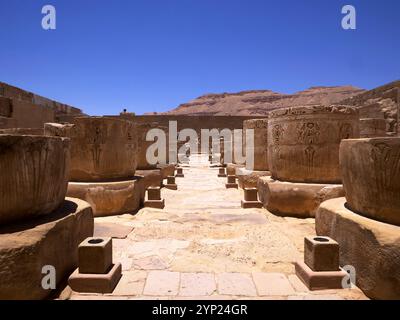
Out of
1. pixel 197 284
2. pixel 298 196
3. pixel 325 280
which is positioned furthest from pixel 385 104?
pixel 197 284

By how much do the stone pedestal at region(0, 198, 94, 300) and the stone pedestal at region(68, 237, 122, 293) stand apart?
16 centimetres

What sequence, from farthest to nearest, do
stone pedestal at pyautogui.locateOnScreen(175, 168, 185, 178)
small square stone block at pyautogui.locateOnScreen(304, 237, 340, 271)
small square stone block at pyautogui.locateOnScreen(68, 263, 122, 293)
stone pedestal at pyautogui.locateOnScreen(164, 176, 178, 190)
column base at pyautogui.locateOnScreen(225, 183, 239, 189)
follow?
stone pedestal at pyautogui.locateOnScreen(175, 168, 185, 178)
column base at pyautogui.locateOnScreen(225, 183, 239, 189)
stone pedestal at pyautogui.locateOnScreen(164, 176, 178, 190)
small square stone block at pyautogui.locateOnScreen(304, 237, 340, 271)
small square stone block at pyautogui.locateOnScreen(68, 263, 122, 293)

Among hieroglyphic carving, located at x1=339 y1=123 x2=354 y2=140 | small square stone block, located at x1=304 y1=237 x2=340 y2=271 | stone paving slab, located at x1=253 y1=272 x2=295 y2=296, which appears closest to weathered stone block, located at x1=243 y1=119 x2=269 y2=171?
hieroglyphic carving, located at x1=339 y1=123 x2=354 y2=140

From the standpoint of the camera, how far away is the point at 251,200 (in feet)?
19.5

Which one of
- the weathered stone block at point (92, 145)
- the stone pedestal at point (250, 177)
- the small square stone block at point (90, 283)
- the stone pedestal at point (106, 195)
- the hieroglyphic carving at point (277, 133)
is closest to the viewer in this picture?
the small square stone block at point (90, 283)

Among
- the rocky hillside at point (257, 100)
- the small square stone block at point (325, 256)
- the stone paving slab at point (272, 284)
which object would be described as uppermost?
the rocky hillside at point (257, 100)

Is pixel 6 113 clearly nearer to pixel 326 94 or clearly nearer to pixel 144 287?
pixel 144 287

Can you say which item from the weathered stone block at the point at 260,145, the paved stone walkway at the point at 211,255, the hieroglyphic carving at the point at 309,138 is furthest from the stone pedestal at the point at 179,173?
the hieroglyphic carving at the point at 309,138

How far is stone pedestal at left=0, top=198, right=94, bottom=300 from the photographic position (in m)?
1.97

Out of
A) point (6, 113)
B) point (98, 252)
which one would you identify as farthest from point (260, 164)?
point (6, 113)

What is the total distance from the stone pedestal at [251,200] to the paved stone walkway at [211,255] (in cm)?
23

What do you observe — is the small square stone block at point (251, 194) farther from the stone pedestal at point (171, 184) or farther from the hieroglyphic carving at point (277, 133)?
the stone pedestal at point (171, 184)

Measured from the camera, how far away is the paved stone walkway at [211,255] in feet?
8.16

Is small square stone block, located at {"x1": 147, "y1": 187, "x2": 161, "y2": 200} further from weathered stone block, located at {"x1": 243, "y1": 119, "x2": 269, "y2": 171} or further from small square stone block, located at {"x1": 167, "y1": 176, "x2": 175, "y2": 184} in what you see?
weathered stone block, located at {"x1": 243, "y1": 119, "x2": 269, "y2": 171}
